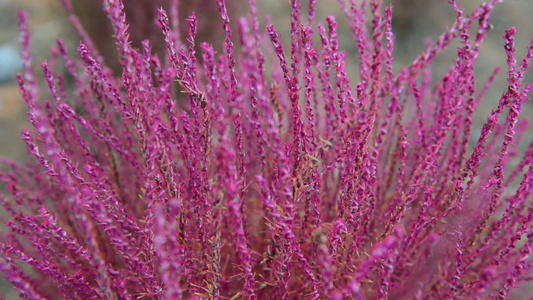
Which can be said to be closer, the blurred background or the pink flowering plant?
the pink flowering plant

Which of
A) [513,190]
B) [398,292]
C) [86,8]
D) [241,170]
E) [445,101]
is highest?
[86,8]

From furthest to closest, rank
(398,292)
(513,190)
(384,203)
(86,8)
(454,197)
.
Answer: (86,8) < (513,190) < (384,203) < (398,292) < (454,197)

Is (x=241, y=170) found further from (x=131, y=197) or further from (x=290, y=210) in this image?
(x=131, y=197)

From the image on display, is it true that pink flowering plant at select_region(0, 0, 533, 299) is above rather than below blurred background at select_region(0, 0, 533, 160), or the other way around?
below

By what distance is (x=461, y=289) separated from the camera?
0.52 m

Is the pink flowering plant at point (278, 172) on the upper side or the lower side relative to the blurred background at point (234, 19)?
lower

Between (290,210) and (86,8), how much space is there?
1454 millimetres

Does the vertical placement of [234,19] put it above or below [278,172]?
above

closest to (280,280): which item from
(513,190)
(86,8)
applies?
(513,190)

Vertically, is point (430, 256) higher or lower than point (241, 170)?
lower

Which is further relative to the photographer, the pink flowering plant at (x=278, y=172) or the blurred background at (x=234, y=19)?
the blurred background at (x=234, y=19)

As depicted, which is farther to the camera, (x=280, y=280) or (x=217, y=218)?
(x=280, y=280)

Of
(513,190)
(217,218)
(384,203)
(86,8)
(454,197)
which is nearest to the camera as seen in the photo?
(217,218)

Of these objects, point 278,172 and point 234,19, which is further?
point 234,19
